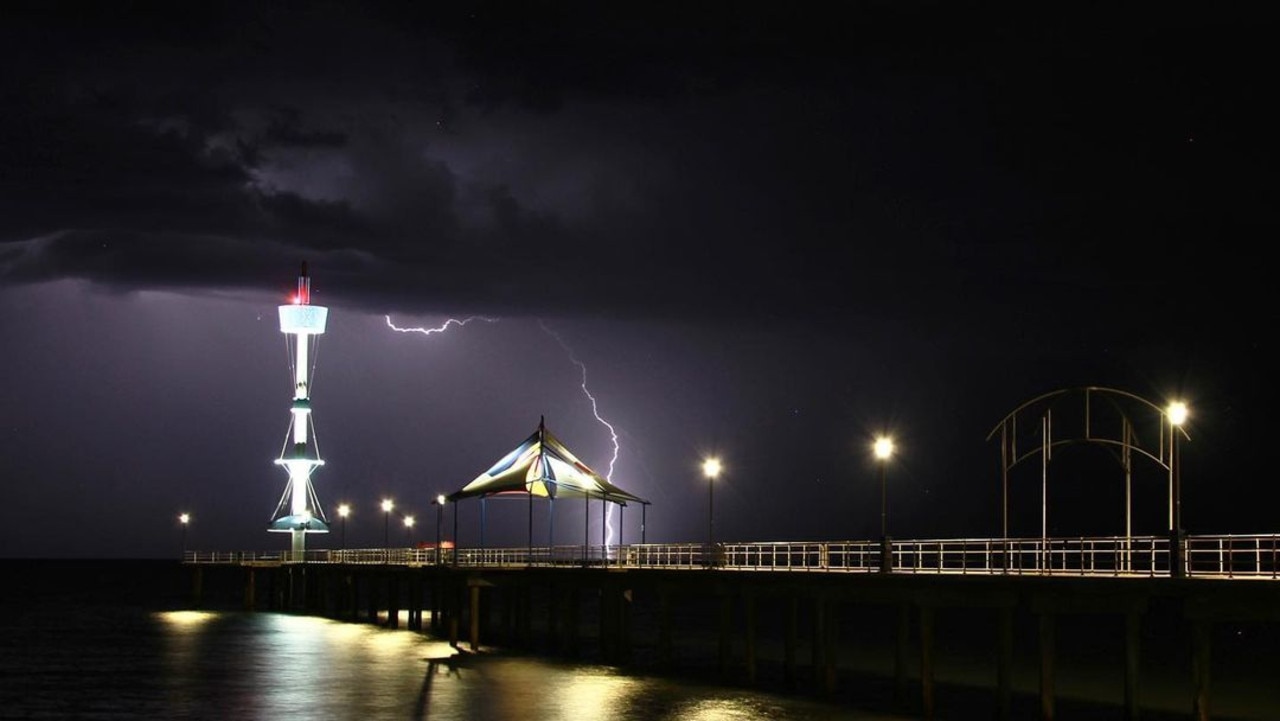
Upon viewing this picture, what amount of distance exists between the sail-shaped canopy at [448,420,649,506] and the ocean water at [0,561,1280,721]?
22.7 feet

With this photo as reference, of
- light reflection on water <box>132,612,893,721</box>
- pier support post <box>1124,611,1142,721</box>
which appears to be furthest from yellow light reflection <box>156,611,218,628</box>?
pier support post <box>1124,611,1142,721</box>

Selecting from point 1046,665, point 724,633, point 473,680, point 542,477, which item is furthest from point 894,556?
point 1046,665

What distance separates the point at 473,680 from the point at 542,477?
680 inches

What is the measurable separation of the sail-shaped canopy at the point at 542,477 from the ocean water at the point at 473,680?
22.7 ft

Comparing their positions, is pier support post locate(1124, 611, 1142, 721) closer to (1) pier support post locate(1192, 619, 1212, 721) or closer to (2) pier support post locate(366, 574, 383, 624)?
(1) pier support post locate(1192, 619, 1212, 721)

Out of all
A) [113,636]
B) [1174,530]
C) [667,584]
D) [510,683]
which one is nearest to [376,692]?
[510,683]

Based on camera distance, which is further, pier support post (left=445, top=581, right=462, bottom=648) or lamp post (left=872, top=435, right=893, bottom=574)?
pier support post (left=445, top=581, right=462, bottom=648)

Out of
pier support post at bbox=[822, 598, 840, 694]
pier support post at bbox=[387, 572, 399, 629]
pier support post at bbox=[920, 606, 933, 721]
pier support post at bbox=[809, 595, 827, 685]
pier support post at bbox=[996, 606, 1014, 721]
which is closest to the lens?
pier support post at bbox=[996, 606, 1014, 721]

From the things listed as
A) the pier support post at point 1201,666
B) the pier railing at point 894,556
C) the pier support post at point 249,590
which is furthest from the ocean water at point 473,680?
the pier support post at point 249,590

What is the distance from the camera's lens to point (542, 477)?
7100cm

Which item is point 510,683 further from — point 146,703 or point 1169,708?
point 1169,708

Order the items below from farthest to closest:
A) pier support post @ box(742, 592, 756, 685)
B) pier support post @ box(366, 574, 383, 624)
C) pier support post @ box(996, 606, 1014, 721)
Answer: pier support post @ box(366, 574, 383, 624) < pier support post @ box(742, 592, 756, 685) < pier support post @ box(996, 606, 1014, 721)

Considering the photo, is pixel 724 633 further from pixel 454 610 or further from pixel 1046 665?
pixel 454 610

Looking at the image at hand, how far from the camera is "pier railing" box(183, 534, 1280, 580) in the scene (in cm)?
3900
